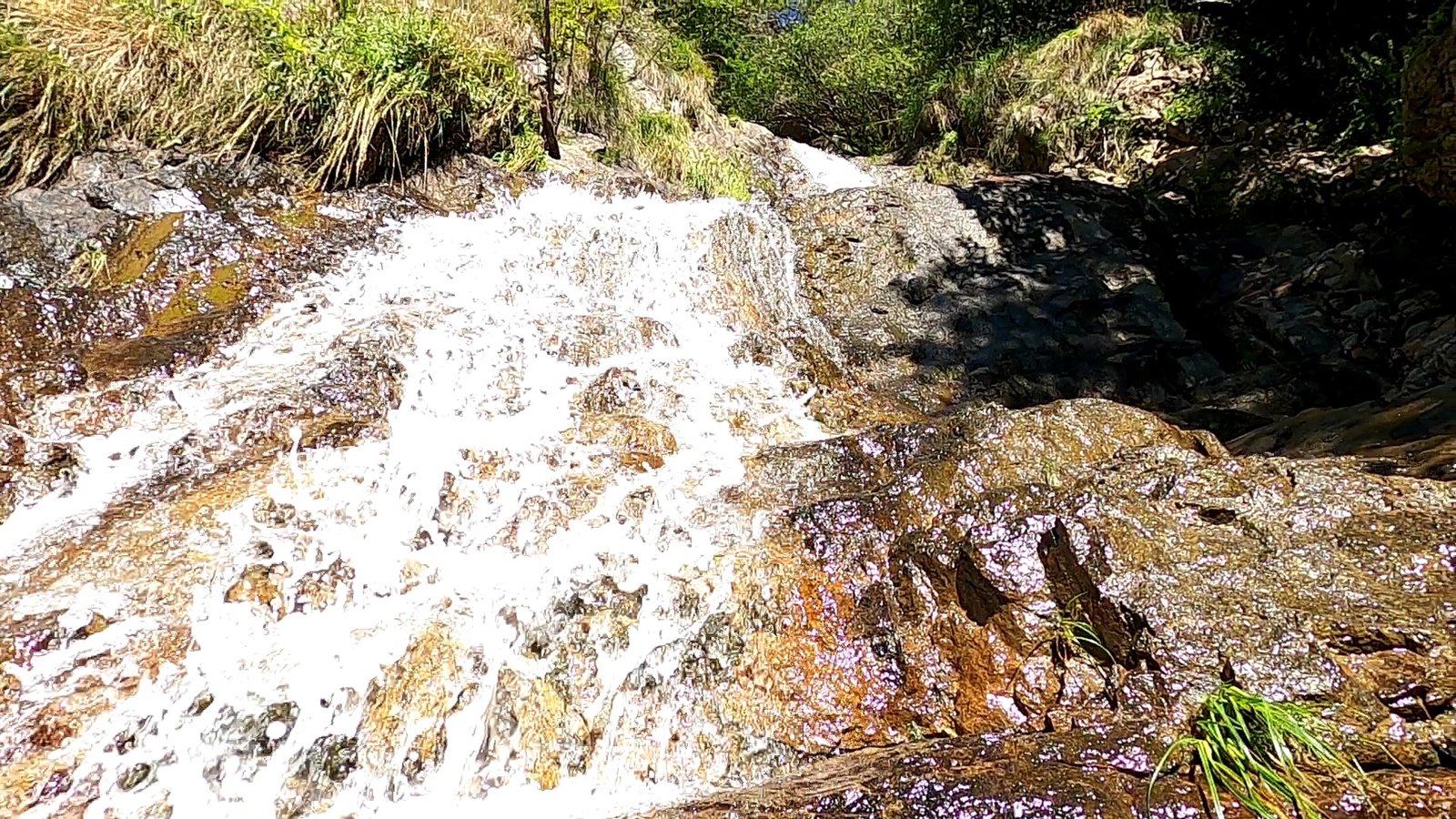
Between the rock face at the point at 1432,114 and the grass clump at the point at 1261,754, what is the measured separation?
3771mm

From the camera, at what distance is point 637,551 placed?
3.22 meters

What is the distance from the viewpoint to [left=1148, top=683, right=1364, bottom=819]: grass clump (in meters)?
1.67

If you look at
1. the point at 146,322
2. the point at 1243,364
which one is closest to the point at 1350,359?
the point at 1243,364

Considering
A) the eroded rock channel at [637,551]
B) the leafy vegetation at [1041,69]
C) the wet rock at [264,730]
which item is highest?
the leafy vegetation at [1041,69]

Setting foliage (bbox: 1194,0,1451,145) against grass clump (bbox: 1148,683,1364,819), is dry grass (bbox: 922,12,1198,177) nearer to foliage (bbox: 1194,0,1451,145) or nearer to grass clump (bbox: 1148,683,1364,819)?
foliage (bbox: 1194,0,1451,145)

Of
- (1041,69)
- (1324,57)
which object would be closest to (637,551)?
(1324,57)

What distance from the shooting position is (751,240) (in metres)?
5.81

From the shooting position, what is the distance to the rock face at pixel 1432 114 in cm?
395

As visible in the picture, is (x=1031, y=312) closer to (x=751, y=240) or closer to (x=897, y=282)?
(x=897, y=282)

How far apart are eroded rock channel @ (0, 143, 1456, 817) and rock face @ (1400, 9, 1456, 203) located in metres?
0.71

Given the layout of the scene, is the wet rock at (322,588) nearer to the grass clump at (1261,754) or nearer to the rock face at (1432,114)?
the grass clump at (1261,754)

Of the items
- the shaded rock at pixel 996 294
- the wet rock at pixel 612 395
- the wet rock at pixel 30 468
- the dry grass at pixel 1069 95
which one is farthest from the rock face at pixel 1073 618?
the dry grass at pixel 1069 95

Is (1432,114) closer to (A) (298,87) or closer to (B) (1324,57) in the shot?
(B) (1324,57)

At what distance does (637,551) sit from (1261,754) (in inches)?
85.0
